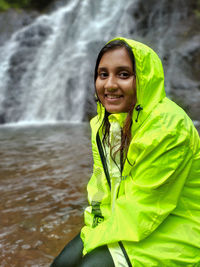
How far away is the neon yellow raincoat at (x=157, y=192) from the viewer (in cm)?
130

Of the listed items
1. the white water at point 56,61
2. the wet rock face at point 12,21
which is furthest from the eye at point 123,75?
the wet rock face at point 12,21

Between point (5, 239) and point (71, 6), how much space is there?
19.3 meters

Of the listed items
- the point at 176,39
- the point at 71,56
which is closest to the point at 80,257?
the point at 176,39

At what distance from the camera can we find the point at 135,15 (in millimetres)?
14977

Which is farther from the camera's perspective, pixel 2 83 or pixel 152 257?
pixel 2 83

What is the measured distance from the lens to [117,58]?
5.05ft

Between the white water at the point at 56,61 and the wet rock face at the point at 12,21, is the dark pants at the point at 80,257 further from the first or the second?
the wet rock face at the point at 12,21

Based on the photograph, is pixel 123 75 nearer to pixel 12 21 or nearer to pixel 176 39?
pixel 176 39

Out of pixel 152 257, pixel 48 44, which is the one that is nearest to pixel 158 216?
pixel 152 257

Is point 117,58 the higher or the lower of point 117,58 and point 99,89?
the higher

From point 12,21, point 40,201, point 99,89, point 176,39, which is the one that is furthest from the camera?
point 12,21

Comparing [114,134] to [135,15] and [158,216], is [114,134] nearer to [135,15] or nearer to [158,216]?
[158,216]

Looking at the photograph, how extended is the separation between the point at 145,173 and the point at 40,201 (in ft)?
7.61

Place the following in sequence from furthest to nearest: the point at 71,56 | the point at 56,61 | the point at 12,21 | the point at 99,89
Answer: the point at 12,21
the point at 56,61
the point at 71,56
the point at 99,89
